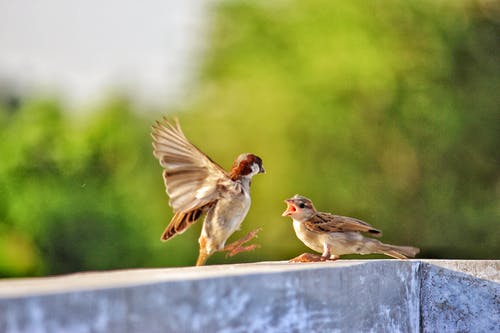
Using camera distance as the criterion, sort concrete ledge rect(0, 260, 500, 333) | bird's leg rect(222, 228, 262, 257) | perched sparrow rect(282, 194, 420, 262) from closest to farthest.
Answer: concrete ledge rect(0, 260, 500, 333)
bird's leg rect(222, 228, 262, 257)
perched sparrow rect(282, 194, 420, 262)

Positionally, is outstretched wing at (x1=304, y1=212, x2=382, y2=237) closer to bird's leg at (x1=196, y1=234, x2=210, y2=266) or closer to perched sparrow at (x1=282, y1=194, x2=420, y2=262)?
perched sparrow at (x1=282, y1=194, x2=420, y2=262)

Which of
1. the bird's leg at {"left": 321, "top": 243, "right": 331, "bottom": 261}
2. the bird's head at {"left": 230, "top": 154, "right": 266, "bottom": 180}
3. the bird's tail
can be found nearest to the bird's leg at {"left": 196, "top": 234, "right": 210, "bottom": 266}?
the bird's head at {"left": 230, "top": 154, "right": 266, "bottom": 180}

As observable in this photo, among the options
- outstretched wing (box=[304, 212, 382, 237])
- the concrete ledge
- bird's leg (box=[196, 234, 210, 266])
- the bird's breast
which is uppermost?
outstretched wing (box=[304, 212, 382, 237])

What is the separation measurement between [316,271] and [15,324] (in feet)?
4.61

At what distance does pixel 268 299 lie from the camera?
361 centimetres

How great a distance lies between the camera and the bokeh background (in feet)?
43.9

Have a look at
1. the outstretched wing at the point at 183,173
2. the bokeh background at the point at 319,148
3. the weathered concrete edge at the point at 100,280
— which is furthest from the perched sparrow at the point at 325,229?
the bokeh background at the point at 319,148

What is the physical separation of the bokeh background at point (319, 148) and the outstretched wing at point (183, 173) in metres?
7.60

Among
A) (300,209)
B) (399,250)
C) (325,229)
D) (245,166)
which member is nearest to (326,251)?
(325,229)

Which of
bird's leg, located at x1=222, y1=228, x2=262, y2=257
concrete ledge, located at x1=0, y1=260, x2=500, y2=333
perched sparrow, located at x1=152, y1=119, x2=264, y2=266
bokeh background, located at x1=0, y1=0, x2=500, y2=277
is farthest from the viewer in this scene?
bokeh background, located at x1=0, y1=0, x2=500, y2=277

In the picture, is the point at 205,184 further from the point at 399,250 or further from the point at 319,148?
the point at 319,148

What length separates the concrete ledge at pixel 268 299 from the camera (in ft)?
9.63

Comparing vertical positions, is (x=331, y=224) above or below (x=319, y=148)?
below

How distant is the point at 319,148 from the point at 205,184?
28.7 ft
